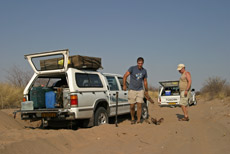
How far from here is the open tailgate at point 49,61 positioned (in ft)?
22.9

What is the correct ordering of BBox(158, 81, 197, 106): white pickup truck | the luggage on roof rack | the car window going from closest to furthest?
1. the luggage on roof rack
2. BBox(158, 81, 197, 106): white pickup truck
3. the car window

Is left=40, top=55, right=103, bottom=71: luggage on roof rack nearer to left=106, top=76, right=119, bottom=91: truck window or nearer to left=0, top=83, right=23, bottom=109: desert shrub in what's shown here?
left=106, top=76, right=119, bottom=91: truck window

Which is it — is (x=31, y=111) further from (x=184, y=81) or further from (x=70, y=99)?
(x=184, y=81)

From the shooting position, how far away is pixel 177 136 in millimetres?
5789

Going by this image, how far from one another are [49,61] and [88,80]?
4.12ft

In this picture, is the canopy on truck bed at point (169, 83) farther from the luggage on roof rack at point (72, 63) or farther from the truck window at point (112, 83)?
the luggage on roof rack at point (72, 63)

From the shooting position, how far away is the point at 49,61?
7434mm

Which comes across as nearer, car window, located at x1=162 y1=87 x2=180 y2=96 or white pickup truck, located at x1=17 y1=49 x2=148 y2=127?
white pickup truck, located at x1=17 y1=49 x2=148 y2=127

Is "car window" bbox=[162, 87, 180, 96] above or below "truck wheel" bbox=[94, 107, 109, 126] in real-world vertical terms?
above

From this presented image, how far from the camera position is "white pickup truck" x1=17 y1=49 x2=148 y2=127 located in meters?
6.71

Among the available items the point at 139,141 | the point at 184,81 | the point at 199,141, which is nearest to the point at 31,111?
the point at 139,141

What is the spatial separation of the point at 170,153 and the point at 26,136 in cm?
282

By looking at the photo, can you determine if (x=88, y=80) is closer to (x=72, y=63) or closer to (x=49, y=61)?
(x=72, y=63)

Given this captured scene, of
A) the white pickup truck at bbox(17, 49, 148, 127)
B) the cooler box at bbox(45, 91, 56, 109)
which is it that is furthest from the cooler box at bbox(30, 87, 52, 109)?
the cooler box at bbox(45, 91, 56, 109)
